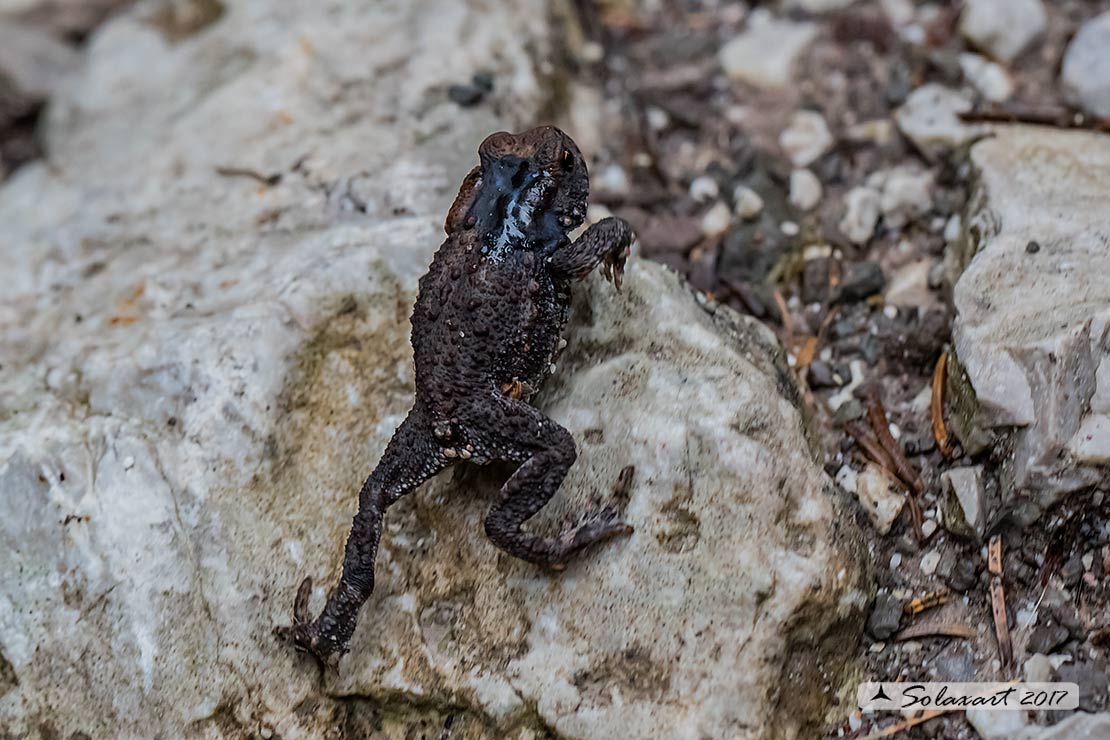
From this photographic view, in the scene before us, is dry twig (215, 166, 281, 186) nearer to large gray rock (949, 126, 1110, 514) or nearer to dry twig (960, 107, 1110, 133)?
large gray rock (949, 126, 1110, 514)

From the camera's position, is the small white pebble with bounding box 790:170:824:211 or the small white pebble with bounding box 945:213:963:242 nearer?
the small white pebble with bounding box 945:213:963:242

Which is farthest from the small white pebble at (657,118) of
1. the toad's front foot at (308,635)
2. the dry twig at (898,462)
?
the toad's front foot at (308,635)

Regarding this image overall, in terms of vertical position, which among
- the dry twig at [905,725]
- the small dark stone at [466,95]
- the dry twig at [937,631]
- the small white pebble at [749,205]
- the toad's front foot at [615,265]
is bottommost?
the dry twig at [905,725]

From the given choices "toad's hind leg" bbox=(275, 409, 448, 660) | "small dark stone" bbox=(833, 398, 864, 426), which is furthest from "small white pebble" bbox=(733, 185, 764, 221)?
"toad's hind leg" bbox=(275, 409, 448, 660)

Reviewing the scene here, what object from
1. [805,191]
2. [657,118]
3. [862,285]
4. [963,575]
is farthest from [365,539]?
[657,118]

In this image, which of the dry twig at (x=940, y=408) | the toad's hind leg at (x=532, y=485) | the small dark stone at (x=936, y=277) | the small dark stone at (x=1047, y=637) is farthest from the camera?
the small dark stone at (x=936, y=277)

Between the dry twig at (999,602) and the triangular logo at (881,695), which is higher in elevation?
the dry twig at (999,602)

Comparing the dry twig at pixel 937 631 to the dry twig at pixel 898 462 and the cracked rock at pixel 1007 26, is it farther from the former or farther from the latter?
the cracked rock at pixel 1007 26

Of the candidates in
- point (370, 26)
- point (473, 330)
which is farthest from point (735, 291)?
point (370, 26)
